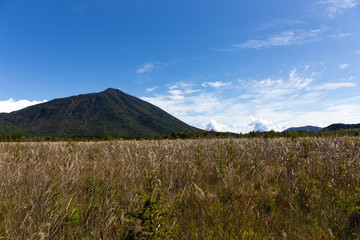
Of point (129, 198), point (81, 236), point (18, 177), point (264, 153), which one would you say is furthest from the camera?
point (264, 153)

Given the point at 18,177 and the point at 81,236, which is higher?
the point at 18,177

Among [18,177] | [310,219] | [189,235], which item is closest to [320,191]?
[310,219]

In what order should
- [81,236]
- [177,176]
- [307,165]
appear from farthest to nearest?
[307,165] < [177,176] < [81,236]

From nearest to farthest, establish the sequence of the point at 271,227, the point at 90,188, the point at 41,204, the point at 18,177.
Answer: the point at 41,204 → the point at 271,227 → the point at 18,177 → the point at 90,188

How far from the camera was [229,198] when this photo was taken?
3.16 meters

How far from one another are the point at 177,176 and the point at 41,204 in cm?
245

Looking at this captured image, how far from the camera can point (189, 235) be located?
2.17 metres

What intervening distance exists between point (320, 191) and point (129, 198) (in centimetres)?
321

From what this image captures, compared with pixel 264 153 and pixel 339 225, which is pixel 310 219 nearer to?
A: pixel 339 225

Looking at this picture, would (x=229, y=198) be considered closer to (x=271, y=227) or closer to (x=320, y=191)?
(x=271, y=227)

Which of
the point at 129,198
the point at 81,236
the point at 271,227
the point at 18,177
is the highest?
the point at 18,177

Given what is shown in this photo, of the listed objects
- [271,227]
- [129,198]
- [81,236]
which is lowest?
[271,227]

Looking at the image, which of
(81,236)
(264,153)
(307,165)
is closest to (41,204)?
(81,236)

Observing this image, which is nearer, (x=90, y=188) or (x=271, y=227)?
(x=271, y=227)
